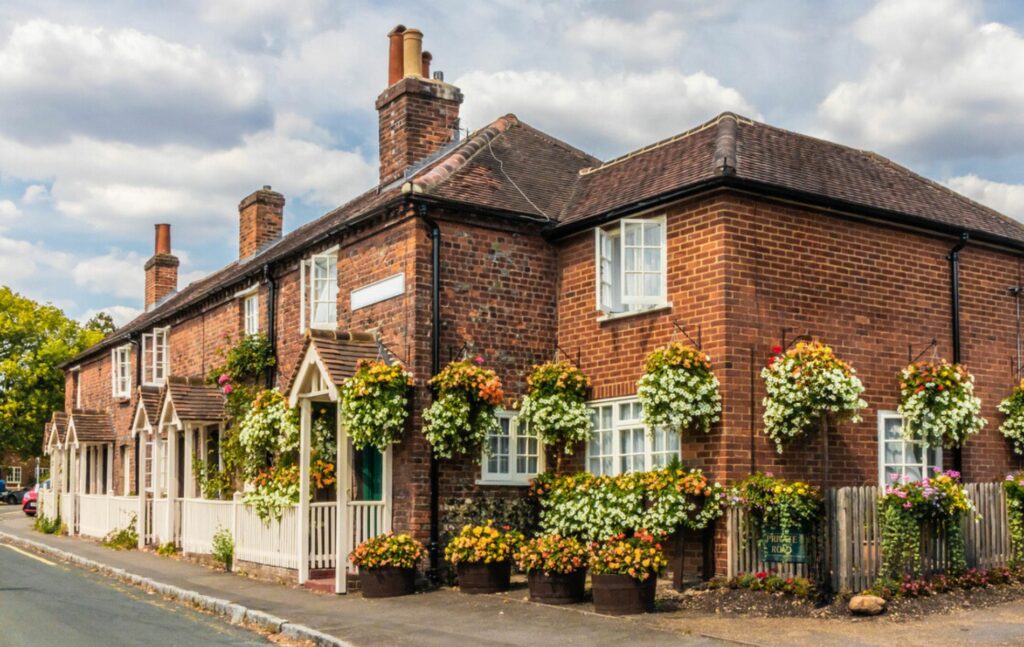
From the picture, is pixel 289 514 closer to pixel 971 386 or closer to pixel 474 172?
pixel 474 172

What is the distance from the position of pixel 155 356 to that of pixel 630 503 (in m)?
17.7

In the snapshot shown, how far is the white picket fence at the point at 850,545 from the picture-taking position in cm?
1211

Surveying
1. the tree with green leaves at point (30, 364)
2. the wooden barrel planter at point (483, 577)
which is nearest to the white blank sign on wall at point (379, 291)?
the wooden barrel planter at point (483, 577)

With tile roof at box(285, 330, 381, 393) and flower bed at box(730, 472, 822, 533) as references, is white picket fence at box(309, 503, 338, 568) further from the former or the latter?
flower bed at box(730, 472, 822, 533)

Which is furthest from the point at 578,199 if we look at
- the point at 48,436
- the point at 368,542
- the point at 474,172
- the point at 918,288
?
the point at 48,436

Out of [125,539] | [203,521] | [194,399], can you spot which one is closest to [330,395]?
[203,521]

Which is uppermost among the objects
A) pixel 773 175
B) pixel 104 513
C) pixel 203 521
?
pixel 773 175

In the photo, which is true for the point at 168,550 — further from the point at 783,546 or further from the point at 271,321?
the point at 783,546

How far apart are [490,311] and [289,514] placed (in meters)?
4.40

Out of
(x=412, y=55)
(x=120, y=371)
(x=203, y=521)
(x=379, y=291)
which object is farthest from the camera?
(x=120, y=371)

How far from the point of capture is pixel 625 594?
39.5ft

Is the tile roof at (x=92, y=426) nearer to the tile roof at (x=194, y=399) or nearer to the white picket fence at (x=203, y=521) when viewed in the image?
the tile roof at (x=194, y=399)

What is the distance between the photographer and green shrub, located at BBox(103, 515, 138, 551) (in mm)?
24734

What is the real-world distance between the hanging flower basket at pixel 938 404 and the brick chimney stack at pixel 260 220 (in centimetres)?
1799
